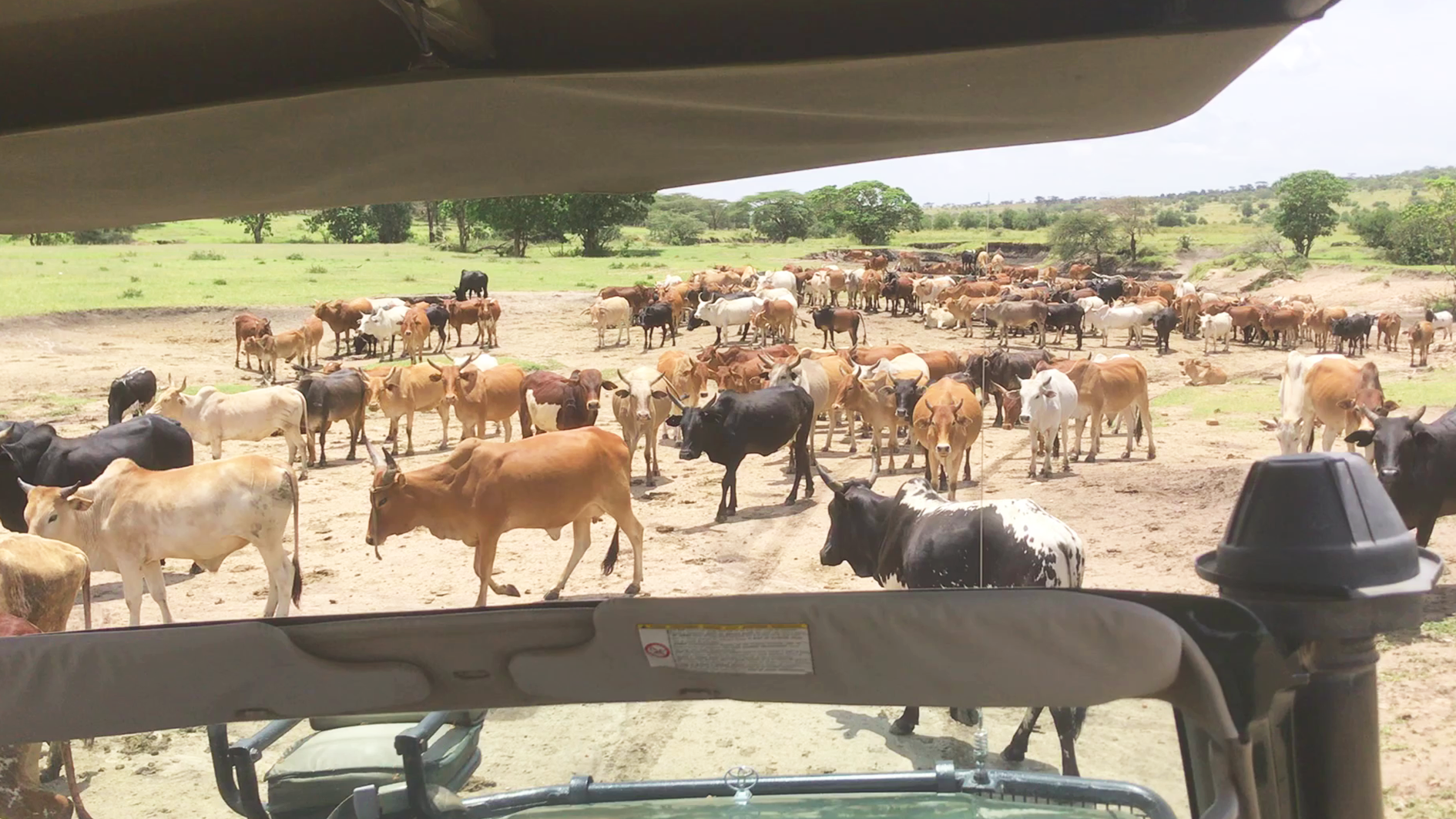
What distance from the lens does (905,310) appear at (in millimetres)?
34531

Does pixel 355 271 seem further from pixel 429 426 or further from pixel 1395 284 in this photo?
pixel 1395 284

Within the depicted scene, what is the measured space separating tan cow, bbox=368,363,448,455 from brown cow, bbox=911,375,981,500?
658 centimetres

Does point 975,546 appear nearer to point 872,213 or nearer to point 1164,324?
point 872,213

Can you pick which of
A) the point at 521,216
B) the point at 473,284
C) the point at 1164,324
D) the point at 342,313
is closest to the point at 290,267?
the point at 473,284

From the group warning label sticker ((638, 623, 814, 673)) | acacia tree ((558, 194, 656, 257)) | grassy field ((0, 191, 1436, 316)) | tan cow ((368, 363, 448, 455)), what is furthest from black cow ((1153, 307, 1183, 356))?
warning label sticker ((638, 623, 814, 673))

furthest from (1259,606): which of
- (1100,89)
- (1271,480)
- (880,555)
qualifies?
(880,555)

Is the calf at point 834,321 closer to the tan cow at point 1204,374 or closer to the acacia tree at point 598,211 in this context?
the tan cow at point 1204,374

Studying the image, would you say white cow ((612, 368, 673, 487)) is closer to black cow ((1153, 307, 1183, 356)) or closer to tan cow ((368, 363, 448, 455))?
tan cow ((368, 363, 448, 455))

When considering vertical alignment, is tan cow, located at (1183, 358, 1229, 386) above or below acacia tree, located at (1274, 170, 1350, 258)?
below

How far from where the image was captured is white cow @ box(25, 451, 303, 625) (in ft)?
26.8

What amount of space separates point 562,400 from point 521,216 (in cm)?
241

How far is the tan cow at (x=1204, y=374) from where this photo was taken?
72.7ft

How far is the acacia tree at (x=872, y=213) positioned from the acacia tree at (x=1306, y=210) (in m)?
36.4

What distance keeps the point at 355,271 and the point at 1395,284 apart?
30.4 metres
